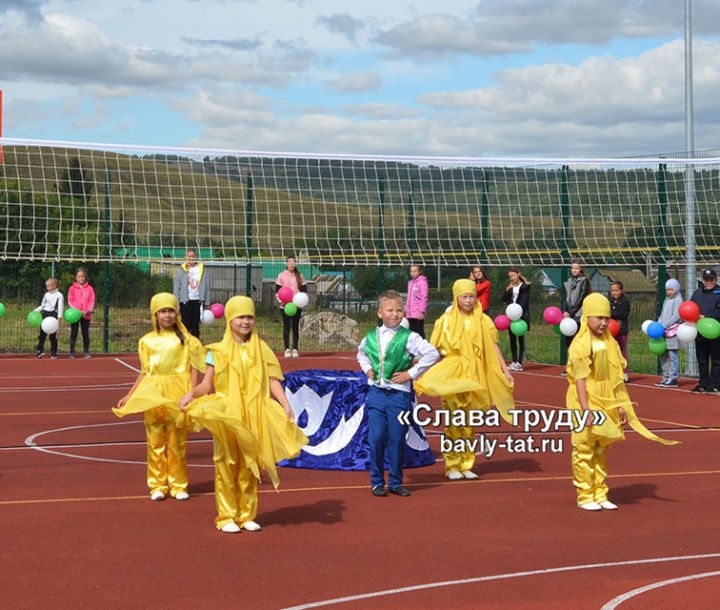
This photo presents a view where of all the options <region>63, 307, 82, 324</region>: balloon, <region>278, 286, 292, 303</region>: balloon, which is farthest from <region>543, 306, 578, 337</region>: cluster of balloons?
<region>63, 307, 82, 324</region>: balloon

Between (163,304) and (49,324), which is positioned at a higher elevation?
(163,304)

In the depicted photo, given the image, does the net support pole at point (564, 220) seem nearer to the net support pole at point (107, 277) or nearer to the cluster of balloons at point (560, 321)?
the cluster of balloons at point (560, 321)

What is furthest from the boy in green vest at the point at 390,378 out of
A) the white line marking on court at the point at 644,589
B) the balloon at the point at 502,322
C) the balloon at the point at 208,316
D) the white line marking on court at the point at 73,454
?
the balloon at the point at 208,316

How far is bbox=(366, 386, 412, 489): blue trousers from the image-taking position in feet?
28.4

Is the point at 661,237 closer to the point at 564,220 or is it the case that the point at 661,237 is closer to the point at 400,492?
the point at 564,220

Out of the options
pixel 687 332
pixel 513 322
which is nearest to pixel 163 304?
pixel 687 332

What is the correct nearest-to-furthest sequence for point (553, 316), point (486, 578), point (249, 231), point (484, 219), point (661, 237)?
point (486, 578), point (553, 316), point (661, 237), point (484, 219), point (249, 231)

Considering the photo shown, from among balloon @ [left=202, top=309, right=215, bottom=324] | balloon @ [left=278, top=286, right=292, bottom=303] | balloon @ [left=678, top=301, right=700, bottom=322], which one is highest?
balloon @ [left=278, top=286, right=292, bottom=303]

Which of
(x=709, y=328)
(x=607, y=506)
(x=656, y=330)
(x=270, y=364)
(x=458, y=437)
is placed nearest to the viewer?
(x=270, y=364)

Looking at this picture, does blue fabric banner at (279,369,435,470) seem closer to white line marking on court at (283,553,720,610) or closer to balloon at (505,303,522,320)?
white line marking on court at (283,553,720,610)

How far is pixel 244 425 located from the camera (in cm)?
724

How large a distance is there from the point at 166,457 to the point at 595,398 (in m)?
3.45

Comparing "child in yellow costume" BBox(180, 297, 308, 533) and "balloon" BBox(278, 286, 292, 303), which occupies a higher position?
"balloon" BBox(278, 286, 292, 303)

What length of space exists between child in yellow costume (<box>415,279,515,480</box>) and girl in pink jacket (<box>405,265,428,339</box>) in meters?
10.3
